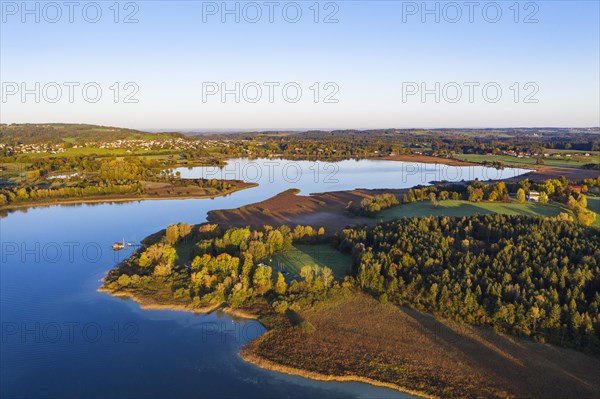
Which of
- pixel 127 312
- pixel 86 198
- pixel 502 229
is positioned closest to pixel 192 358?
pixel 127 312

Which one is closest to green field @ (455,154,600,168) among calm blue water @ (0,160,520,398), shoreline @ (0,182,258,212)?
shoreline @ (0,182,258,212)

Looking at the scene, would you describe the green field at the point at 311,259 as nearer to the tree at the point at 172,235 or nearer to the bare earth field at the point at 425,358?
the bare earth field at the point at 425,358

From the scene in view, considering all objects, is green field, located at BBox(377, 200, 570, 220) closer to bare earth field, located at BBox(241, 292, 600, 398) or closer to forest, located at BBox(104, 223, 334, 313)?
forest, located at BBox(104, 223, 334, 313)

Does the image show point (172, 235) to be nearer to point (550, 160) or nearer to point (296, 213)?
point (296, 213)

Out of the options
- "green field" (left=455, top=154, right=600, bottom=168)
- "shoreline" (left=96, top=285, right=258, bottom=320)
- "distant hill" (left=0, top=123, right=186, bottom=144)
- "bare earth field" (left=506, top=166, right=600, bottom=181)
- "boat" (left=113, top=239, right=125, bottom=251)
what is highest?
"distant hill" (left=0, top=123, right=186, bottom=144)

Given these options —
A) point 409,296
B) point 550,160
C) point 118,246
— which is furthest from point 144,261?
point 550,160

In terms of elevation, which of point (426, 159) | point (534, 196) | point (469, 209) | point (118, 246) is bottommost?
point (118, 246)

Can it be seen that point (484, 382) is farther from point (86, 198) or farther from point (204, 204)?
point (86, 198)
